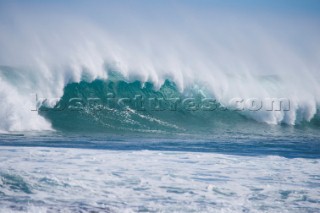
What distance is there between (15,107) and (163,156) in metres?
10.5

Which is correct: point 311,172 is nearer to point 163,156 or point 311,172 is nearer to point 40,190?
point 163,156

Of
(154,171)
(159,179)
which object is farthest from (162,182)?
(154,171)

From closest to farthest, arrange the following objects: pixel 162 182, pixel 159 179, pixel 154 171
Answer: pixel 162 182
pixel 159 179
pixel 154 171

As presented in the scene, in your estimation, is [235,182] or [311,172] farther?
[311,172]

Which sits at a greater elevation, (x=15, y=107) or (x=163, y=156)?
(x=15, y=107)

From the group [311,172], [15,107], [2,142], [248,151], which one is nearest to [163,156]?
[248,151]

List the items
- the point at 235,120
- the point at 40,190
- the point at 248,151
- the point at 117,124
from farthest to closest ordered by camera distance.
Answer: the point at 235,120
the point at 117,124
the point at 248,151
the point at 40,190

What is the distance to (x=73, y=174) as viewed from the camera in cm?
688

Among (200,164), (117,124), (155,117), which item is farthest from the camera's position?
(155,117)

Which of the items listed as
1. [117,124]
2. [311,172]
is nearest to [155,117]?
[117,124]

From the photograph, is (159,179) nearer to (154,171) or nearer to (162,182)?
(162,182)

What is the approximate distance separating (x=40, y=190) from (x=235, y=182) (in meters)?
3.27

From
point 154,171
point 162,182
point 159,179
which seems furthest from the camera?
point 154,171

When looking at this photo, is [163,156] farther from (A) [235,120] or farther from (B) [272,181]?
(A) [235,120]
